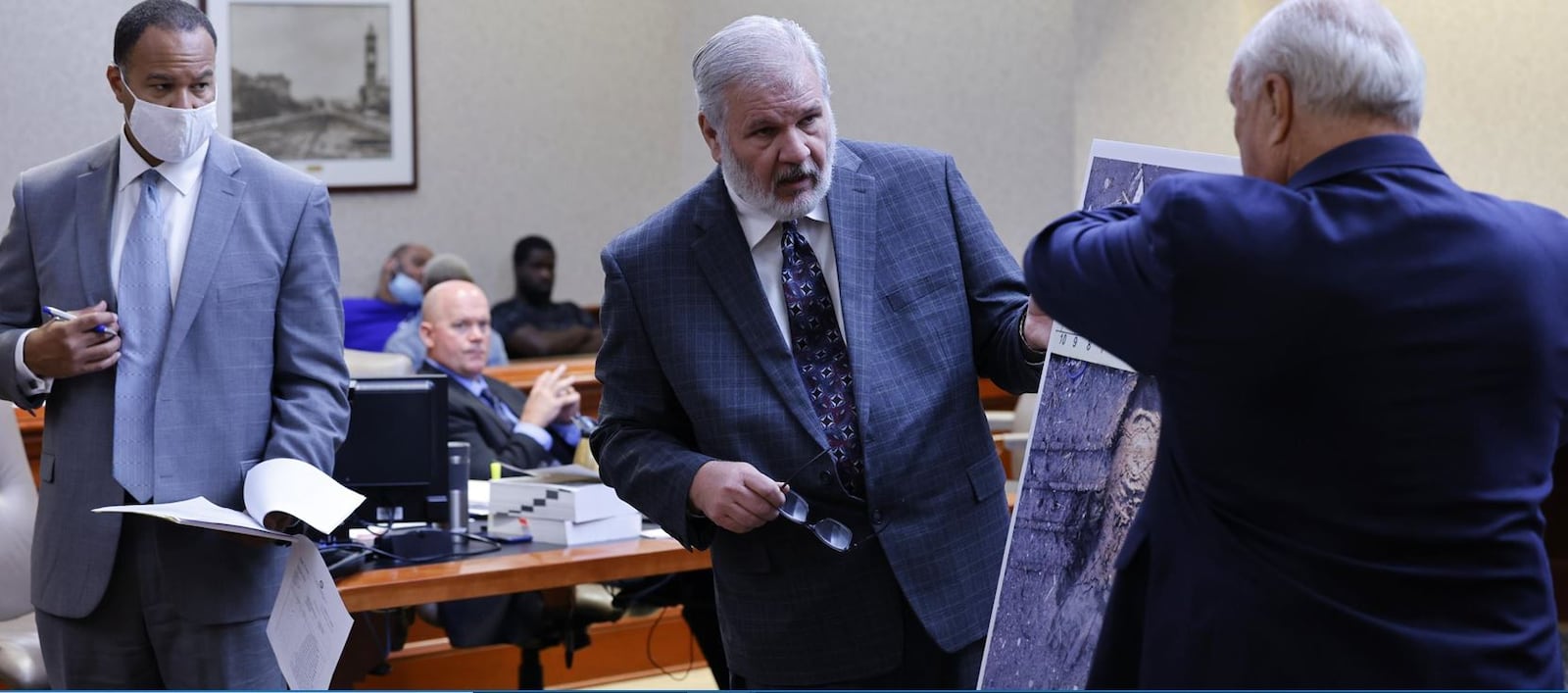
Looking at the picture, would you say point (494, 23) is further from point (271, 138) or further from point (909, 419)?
point (909, 419)

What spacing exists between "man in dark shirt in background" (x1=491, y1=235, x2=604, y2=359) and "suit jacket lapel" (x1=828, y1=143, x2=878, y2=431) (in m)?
5.90

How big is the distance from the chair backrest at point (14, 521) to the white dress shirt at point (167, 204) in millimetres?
1285

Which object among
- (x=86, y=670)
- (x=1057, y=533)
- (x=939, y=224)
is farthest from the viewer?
(x=86, y=670)

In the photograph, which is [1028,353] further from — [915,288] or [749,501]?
[749,501]

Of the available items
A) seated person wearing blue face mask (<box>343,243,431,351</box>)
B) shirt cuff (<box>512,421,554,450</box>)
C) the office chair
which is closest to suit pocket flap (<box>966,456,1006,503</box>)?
the office chair

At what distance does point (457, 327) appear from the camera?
14.9 feet

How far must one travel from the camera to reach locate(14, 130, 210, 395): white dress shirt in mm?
2381

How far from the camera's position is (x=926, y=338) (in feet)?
6.84

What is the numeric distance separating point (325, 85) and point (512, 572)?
5700mm

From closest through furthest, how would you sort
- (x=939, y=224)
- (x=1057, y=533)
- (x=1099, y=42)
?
(x=1057, y=533), (x=939, y=224), (x=1099, y=42)

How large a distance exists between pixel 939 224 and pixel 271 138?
673cm

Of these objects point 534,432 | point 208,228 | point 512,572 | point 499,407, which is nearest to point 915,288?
point 208,228

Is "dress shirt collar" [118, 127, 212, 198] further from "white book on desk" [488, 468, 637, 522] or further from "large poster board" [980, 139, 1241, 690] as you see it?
"large poster board" [980, 139, 1241, 690]

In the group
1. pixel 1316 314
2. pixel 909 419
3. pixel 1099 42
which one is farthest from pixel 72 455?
pixel 1099 42
